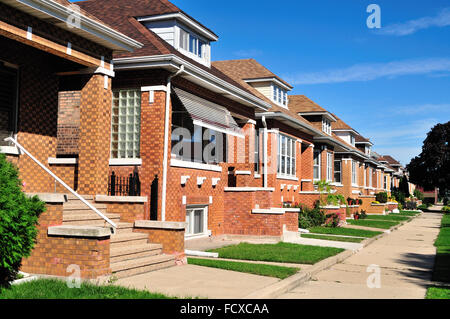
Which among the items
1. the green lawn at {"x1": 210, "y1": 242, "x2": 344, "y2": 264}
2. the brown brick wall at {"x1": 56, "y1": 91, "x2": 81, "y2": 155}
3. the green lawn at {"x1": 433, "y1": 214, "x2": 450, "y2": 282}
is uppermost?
the brown brick wall at {"x1": 56, "y1": 91, "x2": 81, "y2": 155}

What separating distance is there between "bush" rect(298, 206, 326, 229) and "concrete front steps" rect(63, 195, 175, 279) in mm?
11982

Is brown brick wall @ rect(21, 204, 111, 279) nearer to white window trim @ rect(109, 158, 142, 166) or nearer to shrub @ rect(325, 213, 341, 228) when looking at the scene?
white window trim @ rect(109, 158, 142, 166)

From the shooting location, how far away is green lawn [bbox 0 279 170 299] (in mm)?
6344

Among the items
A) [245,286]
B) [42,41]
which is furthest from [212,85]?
[245,286]

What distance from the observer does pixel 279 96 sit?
25.0 m

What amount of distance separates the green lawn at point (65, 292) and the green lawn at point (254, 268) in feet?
9.30

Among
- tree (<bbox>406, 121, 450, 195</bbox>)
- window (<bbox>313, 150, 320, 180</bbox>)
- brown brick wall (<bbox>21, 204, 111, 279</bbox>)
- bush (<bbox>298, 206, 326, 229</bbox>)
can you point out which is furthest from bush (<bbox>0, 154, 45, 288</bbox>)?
tree (<bbox>406, 121, 450, 195</bbox>)

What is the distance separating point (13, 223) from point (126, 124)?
21.6ft

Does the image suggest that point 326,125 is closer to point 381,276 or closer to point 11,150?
point 381,276

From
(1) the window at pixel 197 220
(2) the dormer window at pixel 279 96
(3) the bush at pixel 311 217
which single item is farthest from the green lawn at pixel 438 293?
(2) the dormer window at pixel 279 96

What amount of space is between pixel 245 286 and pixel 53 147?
6.17m

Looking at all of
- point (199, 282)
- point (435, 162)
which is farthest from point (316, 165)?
point (435, 162)

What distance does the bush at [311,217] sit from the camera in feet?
69.4

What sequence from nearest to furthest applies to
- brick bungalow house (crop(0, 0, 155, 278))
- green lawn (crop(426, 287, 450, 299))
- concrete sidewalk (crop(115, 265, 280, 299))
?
concrete sidewalk (crop(115, 265, 280, 299)) < green lawn (crop(426, 287, 450, 299)) < brick bungalow house (crop(0, 0, 155, 278))
